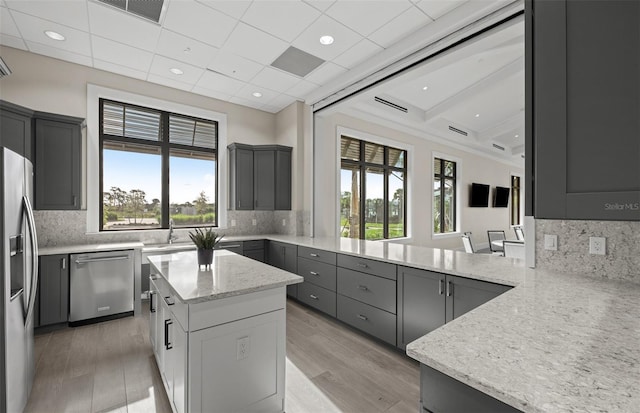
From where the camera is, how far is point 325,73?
4.01 m

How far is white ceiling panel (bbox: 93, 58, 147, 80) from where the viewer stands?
12.3 ft

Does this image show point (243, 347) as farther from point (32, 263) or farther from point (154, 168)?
point (154, 168)

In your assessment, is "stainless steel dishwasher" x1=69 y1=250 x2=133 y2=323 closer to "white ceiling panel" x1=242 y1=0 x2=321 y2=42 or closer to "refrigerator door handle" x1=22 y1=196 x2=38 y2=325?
"refrigerator door handle" x1=22 y1=196 x2=38 y2=325

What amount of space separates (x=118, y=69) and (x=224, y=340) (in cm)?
417

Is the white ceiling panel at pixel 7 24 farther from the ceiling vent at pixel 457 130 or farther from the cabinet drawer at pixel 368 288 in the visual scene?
the ceiling vent at pixel 457 130

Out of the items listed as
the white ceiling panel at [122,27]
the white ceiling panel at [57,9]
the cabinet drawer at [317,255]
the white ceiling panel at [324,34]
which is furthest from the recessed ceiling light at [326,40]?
the cabinet drawer at [317,255]

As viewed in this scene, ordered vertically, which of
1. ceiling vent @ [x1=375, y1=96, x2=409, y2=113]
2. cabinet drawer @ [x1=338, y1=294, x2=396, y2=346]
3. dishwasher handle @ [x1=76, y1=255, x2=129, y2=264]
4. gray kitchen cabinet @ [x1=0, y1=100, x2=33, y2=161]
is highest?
ceiling vent @ [x1=375, y1=96, x2=409, y2=113]

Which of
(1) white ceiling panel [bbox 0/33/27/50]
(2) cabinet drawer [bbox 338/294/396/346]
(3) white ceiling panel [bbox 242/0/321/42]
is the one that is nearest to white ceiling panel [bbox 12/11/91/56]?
(1) white ceiling panel [bbox 0/33/27/50]

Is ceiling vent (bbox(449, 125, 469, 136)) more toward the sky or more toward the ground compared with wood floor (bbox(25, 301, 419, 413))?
more toward the sky

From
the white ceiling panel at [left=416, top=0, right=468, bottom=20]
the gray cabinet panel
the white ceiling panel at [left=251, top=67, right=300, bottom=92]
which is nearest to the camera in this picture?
the white ceiling panel at [left=416, top=0, right=468, bottom=20]

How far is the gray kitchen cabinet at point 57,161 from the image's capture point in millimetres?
3221

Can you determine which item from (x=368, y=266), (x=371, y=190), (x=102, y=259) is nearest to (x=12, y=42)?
(x=102, y=259)

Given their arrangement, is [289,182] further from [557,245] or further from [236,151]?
[557,245]

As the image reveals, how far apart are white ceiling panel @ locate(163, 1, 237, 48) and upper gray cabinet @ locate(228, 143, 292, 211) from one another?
72.0 inches
